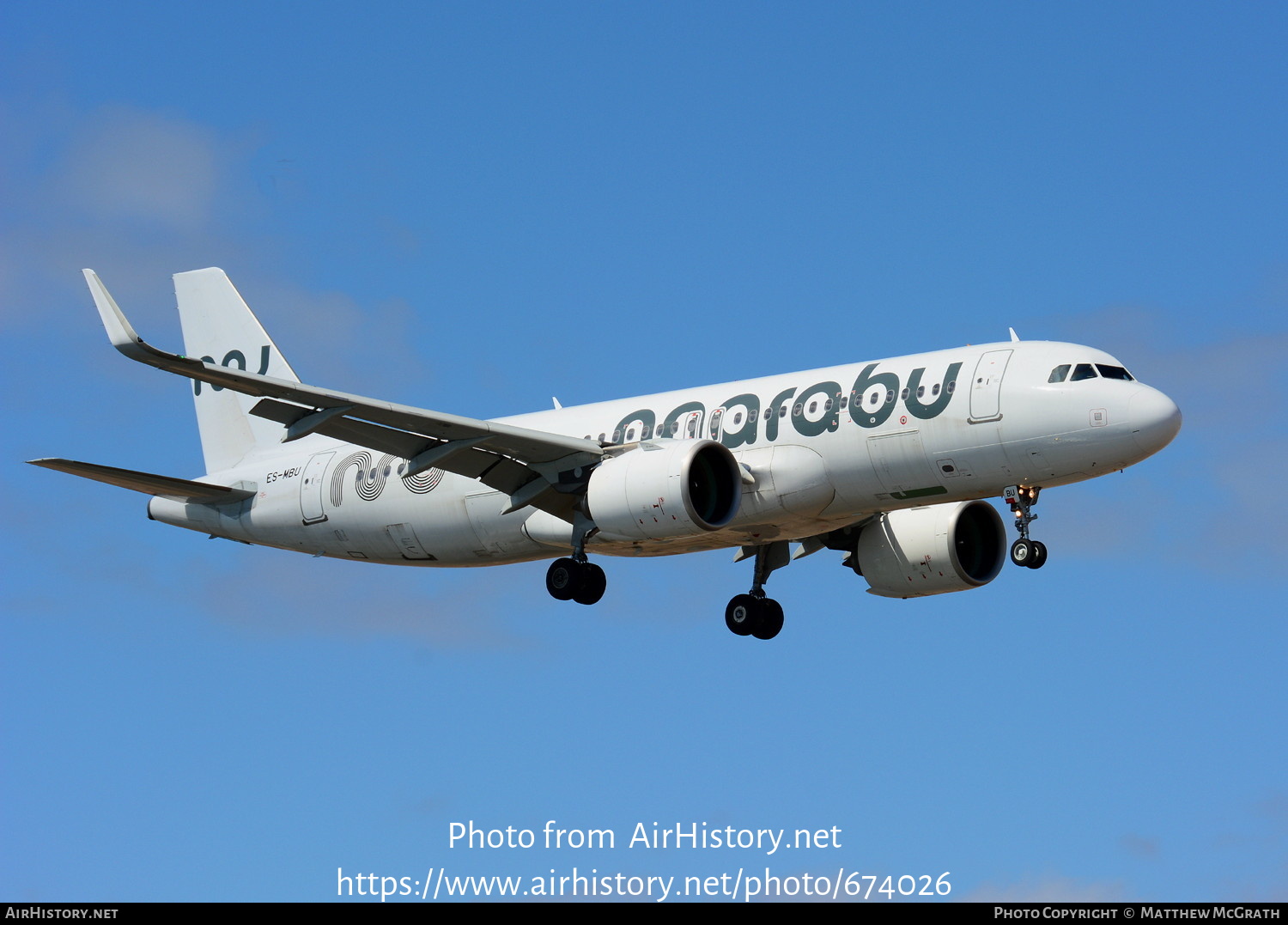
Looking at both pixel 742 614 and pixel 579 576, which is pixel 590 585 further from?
pixel 742 614

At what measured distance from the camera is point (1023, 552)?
36.8 m

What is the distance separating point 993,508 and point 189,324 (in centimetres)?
2250

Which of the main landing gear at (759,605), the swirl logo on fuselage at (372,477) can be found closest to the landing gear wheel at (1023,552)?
the main landing gear at (759,605)

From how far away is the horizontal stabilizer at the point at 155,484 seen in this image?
1566 inches

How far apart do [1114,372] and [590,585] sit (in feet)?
39.1

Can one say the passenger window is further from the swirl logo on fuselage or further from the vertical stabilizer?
the vertical stabilizer

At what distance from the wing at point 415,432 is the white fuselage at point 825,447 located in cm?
121

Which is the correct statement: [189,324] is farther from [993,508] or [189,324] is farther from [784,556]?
[993,508]

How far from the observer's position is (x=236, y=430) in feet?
159

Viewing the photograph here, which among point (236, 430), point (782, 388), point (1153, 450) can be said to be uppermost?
point (236, 430)

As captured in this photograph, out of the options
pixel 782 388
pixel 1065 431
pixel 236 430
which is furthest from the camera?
pixel 236 430

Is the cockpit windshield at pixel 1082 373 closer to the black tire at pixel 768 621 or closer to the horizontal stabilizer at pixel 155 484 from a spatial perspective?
the black tire at pixel 768 621

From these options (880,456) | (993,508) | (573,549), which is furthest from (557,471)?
(993,508)

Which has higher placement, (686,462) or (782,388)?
(782,388)
